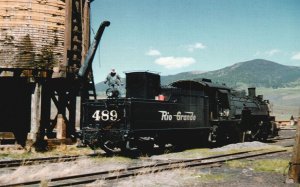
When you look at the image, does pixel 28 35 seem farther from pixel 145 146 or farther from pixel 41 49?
pixel 145 146

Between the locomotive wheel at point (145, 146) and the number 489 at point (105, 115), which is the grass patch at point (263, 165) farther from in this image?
the number 489 at point (105, 115)

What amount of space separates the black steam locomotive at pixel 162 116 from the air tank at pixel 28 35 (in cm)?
281

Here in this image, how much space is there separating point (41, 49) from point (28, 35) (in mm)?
730

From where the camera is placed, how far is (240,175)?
8.94 m

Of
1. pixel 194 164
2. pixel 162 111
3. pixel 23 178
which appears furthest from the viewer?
pixel 162 111

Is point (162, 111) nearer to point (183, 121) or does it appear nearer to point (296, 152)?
point (183, 121)

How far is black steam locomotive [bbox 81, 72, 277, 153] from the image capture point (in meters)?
12.3

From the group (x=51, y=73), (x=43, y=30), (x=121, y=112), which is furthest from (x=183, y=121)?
(x=43, y=30)

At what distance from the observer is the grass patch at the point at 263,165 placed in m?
9.86

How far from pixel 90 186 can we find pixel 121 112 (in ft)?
17.1

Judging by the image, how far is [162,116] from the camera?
1332cm

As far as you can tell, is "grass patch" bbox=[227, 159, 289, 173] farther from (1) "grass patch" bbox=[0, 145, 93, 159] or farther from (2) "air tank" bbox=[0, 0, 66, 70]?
(2) "air tank" bbox=[0, 0, 66, 70]

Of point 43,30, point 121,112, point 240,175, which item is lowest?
point 240,175

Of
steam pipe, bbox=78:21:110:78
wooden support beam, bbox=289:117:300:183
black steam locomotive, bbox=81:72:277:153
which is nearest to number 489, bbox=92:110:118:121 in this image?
black steam locomotive, bbox=81:72:277:153
